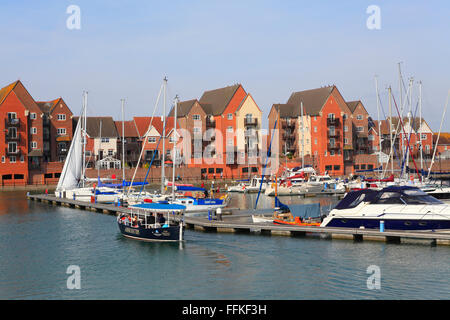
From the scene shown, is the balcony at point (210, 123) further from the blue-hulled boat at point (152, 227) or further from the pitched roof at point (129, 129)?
the blue-hulled boat at point (152, 227)

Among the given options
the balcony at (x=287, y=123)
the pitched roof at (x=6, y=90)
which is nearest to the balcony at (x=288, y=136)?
Answer: the balcony at (x=287, y=123)

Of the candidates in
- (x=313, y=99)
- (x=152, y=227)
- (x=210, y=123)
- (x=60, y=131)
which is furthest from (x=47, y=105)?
(x=152, y=227)

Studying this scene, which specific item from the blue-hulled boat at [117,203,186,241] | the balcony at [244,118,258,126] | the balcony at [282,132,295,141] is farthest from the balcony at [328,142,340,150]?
the blue-hulled boat at [117,203,186,241]

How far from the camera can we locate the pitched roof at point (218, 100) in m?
116

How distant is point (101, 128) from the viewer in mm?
115500

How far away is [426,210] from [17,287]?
88.7ft

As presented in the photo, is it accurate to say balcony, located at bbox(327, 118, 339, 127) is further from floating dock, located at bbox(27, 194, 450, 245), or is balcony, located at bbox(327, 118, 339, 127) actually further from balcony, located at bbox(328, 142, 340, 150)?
floating dock, located at bbox(27, 194, 450, 245)

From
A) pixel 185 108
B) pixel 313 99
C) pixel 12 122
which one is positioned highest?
pixel 313 99

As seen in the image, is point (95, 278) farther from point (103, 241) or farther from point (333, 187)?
point (333, 187)

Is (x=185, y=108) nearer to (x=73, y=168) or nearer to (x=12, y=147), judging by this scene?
(x=12, y=147)

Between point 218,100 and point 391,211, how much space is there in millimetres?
81418

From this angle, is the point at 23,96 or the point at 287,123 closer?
the point at 23,96

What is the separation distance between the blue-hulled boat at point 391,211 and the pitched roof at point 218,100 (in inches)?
2939

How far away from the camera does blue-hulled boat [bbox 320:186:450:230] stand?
3956 centimetres
